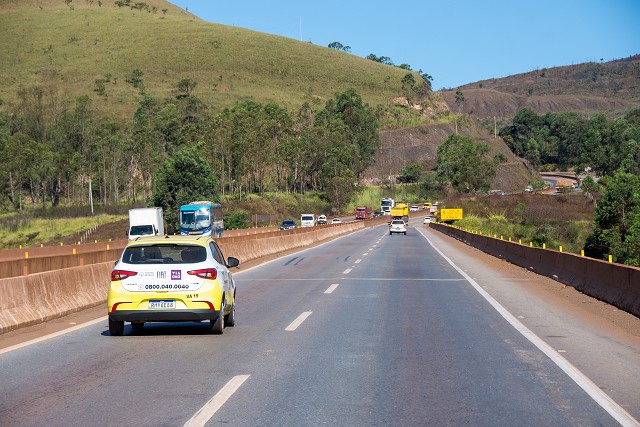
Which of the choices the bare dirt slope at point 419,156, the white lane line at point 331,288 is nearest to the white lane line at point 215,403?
the white lane line at point 331,288

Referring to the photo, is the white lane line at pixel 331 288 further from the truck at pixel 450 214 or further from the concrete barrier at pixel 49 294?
the truck at pixel 450 214

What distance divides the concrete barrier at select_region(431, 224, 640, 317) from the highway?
609 millimetres

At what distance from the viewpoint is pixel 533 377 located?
9.01 meters

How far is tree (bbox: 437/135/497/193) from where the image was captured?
5753 inches

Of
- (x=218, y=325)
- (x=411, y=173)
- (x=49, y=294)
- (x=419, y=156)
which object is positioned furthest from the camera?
(x=419, y=156)

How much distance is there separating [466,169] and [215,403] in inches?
5561

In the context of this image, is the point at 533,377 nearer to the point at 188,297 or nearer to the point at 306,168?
the point at 188,297

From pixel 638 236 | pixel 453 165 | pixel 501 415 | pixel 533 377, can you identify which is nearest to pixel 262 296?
pixel 533 377

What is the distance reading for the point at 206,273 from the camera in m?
12.3

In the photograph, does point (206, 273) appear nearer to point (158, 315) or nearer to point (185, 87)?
point (158, 315)

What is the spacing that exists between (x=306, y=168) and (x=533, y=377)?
129 metres

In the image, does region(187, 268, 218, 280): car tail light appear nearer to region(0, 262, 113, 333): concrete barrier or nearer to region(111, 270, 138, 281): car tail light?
region(111, 270, 138, 281): car tail light

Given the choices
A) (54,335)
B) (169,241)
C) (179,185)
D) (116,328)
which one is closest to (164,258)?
(169,241)

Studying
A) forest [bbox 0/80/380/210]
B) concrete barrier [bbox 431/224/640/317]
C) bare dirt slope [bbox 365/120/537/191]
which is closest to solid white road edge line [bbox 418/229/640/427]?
concrete barrier [bbox 431/224/640/317]
